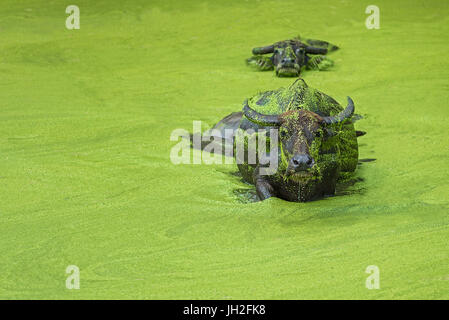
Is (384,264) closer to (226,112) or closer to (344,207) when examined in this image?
(344,207)

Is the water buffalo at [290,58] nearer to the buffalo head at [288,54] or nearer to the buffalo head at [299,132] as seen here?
the buffalo head at [288,54]

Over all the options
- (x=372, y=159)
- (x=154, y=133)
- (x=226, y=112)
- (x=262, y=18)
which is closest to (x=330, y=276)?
(x=372, y=159)

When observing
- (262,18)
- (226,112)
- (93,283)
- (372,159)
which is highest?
(262,18)
